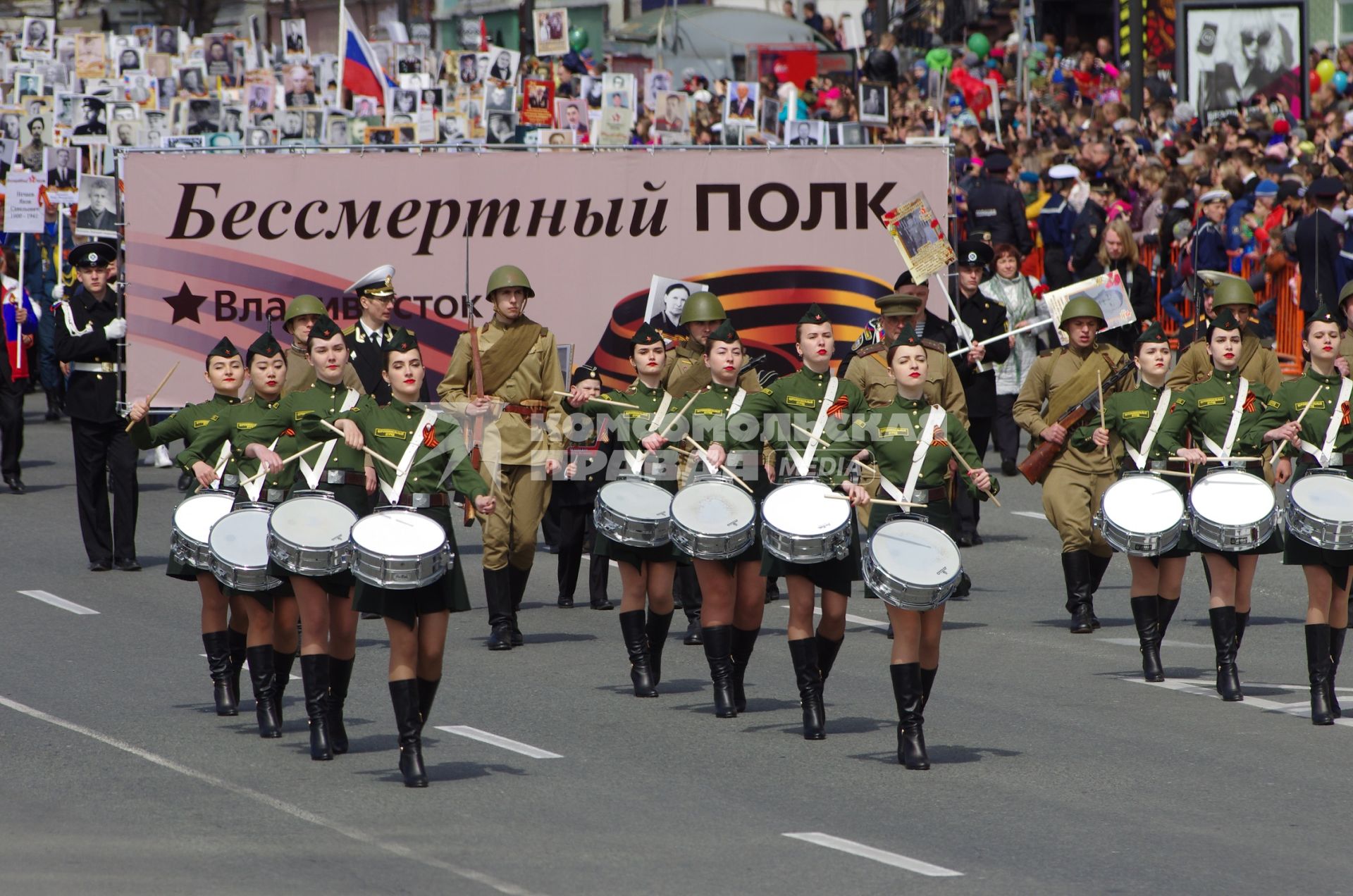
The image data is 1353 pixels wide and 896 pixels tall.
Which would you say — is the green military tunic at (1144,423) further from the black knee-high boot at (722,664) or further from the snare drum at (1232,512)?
the black knee-high boot at (722,664)

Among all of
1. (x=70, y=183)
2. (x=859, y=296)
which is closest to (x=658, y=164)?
(x=859, y=296)

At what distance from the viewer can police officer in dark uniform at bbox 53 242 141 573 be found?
49.6 ft

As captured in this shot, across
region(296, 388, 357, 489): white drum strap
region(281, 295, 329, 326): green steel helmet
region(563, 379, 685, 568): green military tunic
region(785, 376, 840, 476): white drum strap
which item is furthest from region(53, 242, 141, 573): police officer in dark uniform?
region(785, 376, 840, 476): white drum strap

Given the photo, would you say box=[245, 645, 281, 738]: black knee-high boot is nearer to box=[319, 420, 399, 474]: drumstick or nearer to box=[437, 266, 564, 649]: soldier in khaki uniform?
box=[319, 420, 399, 474]: drumstick

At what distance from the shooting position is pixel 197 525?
9922 millimetres

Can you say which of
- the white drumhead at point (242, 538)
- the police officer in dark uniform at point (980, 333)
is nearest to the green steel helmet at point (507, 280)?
the white drumhead at point (242, 538)

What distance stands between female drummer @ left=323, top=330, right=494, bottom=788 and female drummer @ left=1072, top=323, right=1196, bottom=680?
393 centimetres

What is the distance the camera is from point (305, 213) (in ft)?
56.4

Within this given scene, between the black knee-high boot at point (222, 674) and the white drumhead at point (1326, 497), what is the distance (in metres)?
5.18

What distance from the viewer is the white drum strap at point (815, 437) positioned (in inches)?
386

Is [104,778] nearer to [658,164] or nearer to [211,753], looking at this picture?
[211,753]

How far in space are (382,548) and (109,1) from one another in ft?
237

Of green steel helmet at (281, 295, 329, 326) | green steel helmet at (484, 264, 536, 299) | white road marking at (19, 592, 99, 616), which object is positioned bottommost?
white road marking at (19, 592, 99, 616)

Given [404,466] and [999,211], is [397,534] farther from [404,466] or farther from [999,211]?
[999,211]
